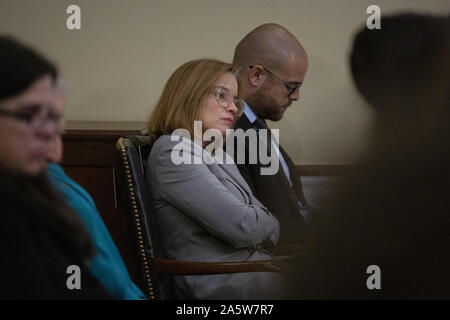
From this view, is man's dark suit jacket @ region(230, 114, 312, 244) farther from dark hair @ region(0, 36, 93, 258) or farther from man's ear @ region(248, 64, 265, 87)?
dark hair @ region(0, 36, 93, 258)

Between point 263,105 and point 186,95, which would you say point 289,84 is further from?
point 186,95

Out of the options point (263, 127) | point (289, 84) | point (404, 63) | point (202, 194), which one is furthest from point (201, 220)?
point (404, 63)

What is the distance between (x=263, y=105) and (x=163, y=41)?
62 cm

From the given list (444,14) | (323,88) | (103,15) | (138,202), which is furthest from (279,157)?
(444,14)

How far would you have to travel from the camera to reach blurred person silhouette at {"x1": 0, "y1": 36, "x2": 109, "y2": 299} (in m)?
0.81

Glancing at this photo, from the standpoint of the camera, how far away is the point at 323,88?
288cm

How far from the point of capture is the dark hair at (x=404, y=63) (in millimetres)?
658

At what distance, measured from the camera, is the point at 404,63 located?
683 millimetres

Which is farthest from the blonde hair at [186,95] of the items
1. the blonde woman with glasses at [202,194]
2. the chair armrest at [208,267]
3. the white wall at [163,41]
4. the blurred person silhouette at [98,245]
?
the white wall at [163,41]

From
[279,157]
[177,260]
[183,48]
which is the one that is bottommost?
[177,260]

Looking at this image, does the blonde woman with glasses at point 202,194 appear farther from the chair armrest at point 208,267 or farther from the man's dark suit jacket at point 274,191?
the man's dark suit jacket at point 274,191

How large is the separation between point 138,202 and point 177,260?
0.20 meters

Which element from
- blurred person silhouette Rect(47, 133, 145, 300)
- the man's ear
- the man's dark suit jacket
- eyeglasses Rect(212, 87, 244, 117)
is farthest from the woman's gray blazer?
the man's ear

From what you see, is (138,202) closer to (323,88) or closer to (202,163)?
(202,163)
